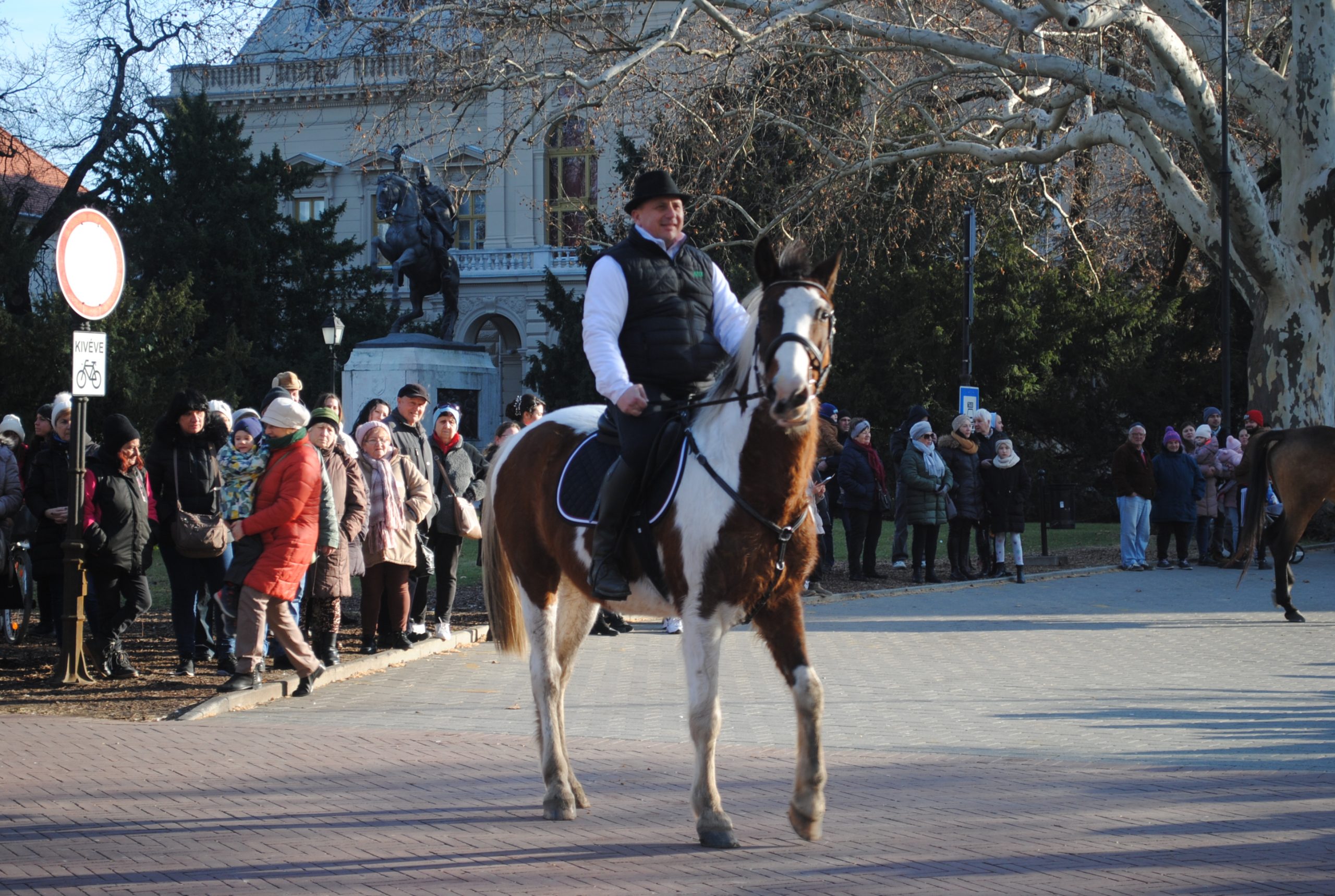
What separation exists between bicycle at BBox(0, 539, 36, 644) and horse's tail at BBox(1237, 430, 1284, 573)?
1157 cm

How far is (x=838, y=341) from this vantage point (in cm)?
3722

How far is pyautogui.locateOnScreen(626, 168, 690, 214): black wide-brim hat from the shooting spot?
669cm

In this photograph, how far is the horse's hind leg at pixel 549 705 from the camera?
6.64 meters

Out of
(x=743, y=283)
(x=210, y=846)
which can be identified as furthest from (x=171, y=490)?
(x=743, y=283)

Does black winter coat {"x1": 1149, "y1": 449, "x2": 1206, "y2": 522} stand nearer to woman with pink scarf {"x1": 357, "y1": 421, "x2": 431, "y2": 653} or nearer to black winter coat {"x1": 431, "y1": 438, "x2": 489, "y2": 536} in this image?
black winter coat {"x1": 431, "y1": 438, "x2": 489, "y2": 536}

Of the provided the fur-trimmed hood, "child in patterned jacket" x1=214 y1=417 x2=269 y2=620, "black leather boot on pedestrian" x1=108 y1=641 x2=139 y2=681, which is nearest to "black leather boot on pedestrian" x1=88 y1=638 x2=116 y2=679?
"black leather boot on pedestrian" x1=108 y1=641 x2=139 y2=681

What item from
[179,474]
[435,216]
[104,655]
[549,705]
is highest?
[435,216]

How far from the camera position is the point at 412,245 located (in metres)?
25.0

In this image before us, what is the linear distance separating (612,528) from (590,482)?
1.32 ft

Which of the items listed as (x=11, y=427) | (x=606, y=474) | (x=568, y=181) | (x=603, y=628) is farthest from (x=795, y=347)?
(x=568, y=181)

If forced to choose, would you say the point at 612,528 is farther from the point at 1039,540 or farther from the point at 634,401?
the point at 1039,540

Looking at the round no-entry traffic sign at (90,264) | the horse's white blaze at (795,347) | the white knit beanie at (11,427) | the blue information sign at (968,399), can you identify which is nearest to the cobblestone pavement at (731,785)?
the horse's white blaze at (795,347)

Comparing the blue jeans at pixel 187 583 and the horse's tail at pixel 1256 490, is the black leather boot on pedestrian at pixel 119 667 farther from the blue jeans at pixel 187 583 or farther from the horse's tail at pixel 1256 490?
the horse's tail at pixel 1256 490

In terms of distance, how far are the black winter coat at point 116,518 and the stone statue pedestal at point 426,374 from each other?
12.8m
